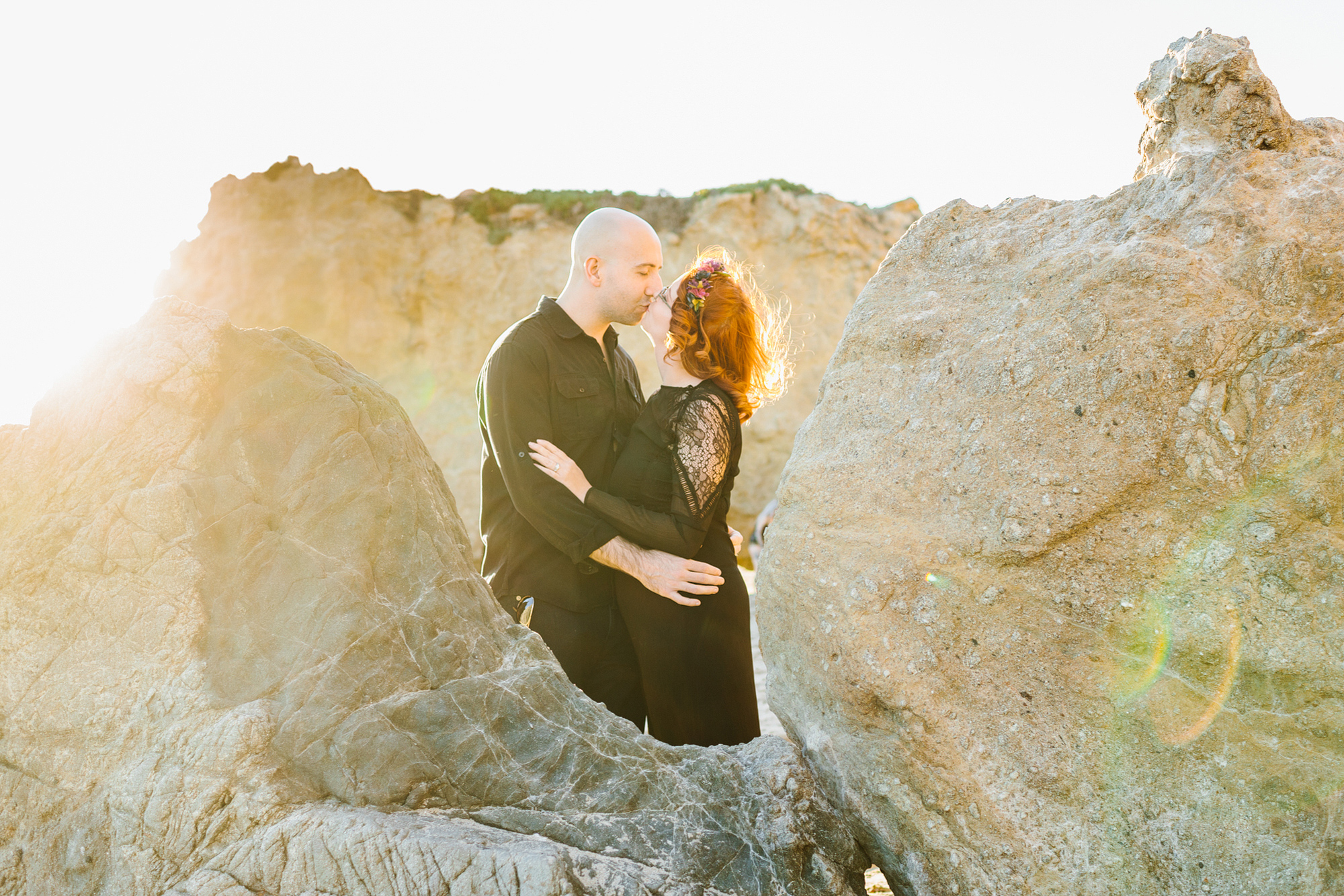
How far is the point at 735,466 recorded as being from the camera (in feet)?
10.3

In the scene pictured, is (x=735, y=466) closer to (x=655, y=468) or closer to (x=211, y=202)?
(x=655, y=468)

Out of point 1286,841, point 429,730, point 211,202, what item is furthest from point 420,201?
point 1286,841

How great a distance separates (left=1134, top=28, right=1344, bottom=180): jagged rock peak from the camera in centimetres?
207

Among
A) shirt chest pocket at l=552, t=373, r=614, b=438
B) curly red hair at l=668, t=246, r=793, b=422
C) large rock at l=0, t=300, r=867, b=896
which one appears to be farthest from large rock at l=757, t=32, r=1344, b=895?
shirt chest pocket at l=552, t=373, r=614, b=438

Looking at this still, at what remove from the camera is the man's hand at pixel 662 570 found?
111 inches

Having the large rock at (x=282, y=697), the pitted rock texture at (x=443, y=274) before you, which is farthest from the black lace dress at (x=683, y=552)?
the pitted rock texture at (x=443, y=274)

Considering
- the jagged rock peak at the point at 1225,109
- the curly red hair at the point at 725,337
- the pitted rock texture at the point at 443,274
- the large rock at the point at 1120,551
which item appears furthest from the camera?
the pitted rock texture at the point at 443,274

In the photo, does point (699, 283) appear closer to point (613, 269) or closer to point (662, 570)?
point (613, 269)

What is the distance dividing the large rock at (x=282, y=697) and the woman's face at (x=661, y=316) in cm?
103

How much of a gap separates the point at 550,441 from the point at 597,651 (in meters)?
0.80

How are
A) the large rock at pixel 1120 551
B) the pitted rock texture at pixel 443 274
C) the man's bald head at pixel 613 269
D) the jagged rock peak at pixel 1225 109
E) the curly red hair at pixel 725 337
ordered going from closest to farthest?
the large rock at pixel 1120 551 → the jagged rock peak at pixel 1225 109 → the curly red hair at pixel 725 337 → the man's bald head at pixel 613 269 → the pitted rock texture at pixel 443 274

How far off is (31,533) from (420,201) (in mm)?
12302

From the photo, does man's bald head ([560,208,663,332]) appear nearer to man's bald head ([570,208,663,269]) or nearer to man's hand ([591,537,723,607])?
man's bald head ([570,208,663,269])

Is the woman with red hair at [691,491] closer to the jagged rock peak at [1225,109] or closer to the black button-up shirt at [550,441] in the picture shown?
the black button-up shirt at [550,441]
